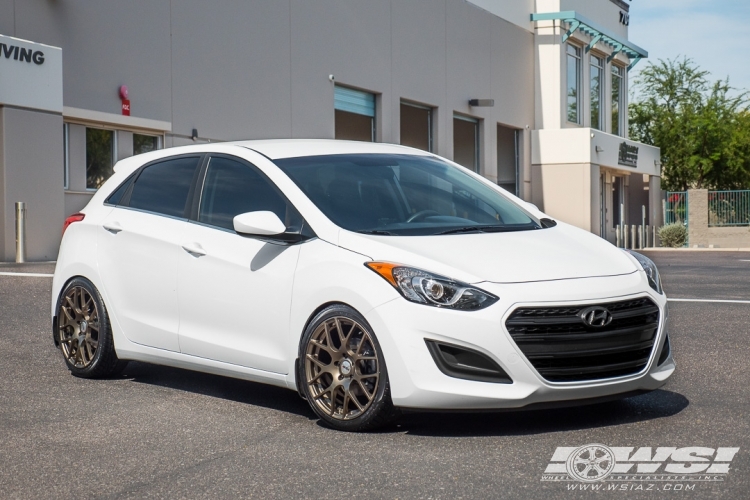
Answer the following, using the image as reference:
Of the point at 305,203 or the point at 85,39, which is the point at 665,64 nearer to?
the point at 85,39

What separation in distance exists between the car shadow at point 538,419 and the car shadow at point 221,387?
Result: 66 centimetres

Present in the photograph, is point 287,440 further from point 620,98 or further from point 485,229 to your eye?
point 620,98

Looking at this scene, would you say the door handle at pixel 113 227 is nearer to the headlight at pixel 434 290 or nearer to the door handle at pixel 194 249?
the door handle at pixel 194 249

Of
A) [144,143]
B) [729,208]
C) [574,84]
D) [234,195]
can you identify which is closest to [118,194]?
[234,195]

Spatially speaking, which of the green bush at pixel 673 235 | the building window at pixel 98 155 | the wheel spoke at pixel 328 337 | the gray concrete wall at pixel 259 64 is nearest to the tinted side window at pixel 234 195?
the wheel spoke at pixel 328 337

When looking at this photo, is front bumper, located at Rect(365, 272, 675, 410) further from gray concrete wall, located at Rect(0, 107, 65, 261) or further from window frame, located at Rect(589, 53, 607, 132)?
window frame, located at Rect(589, 53, 607, 132)

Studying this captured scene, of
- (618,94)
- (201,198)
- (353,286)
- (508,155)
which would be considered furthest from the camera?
(618,94)

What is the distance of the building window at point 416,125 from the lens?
35.1m

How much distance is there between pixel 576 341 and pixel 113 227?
11.1ft

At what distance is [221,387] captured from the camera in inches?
277

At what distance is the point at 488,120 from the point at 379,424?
111ft

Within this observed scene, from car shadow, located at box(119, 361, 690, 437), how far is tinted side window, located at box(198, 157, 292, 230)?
3.47 feet

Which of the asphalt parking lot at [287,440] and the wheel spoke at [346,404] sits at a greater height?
the wheel spoke at [346,404]

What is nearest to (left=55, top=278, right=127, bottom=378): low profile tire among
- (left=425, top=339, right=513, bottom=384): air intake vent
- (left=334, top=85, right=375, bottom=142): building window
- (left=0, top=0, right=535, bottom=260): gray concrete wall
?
(left=425, top=339, right=513, bottom=384): air intake vent
